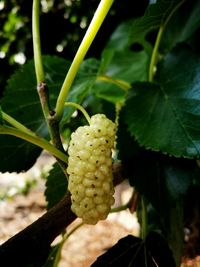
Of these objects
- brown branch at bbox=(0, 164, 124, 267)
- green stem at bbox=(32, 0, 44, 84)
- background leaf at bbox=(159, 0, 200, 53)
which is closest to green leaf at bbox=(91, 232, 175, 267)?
brown branch at bbox=(0, 164, 124, 267)

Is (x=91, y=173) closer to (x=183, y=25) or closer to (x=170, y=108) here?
(x=170, y=108)

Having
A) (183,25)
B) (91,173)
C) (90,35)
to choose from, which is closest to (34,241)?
(91,173)

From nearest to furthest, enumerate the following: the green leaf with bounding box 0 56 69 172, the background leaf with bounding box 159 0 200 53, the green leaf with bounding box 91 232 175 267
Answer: the green leaf with bounding box 91 232 175 267, the green leaf with bounding box 0 56 69 172, the background leaf with bounding box 159 0 200 53

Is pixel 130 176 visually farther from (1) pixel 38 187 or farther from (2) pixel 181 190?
(1) pixel 38 187

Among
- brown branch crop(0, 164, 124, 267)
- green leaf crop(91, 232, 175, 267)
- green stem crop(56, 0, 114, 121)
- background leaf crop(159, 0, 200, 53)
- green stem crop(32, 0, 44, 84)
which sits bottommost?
green leaf crop(91, 232, 175, 267)

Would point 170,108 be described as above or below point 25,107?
below

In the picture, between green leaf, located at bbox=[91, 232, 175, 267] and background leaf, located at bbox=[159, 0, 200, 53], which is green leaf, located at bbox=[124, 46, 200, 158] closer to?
green leaf, located at bbox=[91, 232, 175, 267]

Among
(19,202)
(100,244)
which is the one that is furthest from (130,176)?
(19,202)
